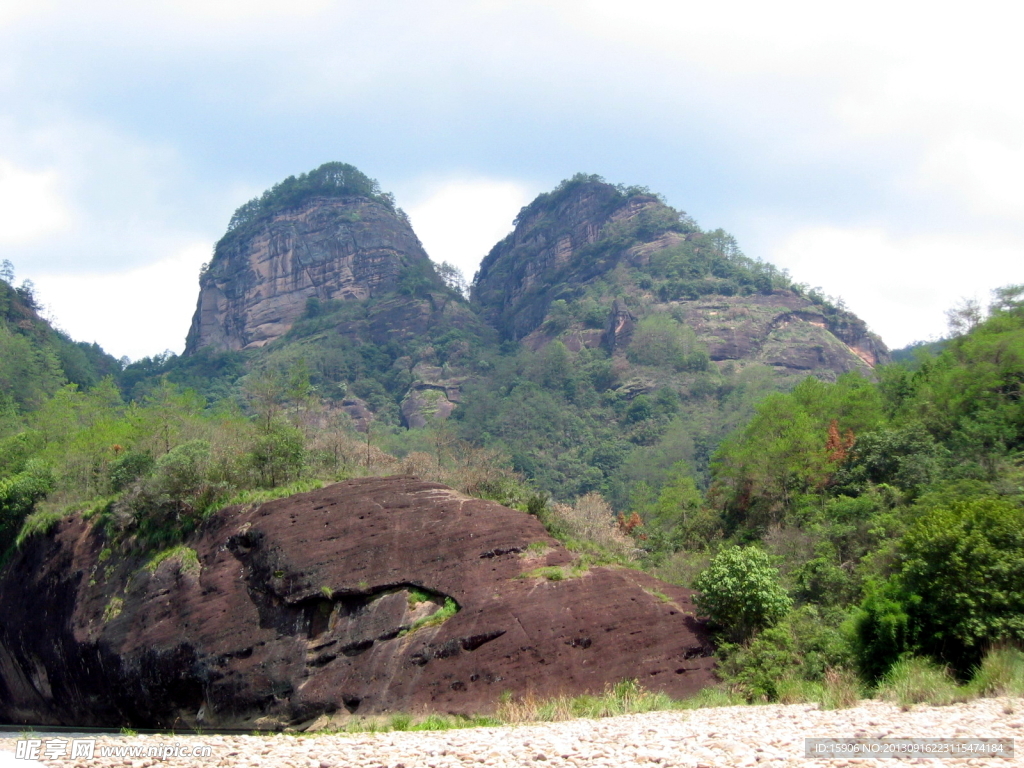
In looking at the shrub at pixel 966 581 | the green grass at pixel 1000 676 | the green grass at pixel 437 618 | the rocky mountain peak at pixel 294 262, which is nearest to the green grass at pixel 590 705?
the green grass at pixel 437 618

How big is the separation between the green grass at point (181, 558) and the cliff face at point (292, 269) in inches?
4233

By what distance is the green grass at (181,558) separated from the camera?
27.0 metres

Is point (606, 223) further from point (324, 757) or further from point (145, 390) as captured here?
point (324, 757)

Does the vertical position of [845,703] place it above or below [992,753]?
below

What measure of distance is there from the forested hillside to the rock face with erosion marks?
1797 mm

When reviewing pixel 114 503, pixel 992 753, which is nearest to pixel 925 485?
pixel 992 753

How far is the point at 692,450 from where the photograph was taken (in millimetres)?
78250

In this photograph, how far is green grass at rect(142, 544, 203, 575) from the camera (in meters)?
27.0

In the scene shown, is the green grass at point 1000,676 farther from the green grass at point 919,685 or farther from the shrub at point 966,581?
the shrub at point 966,581

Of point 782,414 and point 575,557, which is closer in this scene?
point 575,557

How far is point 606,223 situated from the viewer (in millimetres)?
139250

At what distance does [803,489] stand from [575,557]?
1466 cm

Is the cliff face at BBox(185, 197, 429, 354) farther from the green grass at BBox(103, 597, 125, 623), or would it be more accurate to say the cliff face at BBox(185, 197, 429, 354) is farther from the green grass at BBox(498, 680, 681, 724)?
the green grass at BBox(498, 680, 681, 724)

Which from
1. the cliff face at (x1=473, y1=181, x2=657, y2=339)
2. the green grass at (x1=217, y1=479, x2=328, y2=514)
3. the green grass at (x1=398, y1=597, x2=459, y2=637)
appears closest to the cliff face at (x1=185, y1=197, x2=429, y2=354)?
the cliff face at (x1=473, y1=181, x2=657, y2=339)
